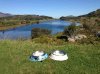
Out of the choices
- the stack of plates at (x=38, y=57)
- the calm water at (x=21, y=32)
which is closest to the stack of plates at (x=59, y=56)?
the stack of plates at (x=38, y=57)

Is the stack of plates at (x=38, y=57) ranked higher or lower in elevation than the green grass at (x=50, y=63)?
higher

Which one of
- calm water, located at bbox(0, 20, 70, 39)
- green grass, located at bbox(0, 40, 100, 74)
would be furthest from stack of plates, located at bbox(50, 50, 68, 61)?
calm water, located at bbox(0, 20, 70, 39)

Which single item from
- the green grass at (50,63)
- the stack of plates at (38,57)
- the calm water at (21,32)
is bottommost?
the calm water at (21,32)

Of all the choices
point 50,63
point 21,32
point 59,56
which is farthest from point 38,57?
point 21,32

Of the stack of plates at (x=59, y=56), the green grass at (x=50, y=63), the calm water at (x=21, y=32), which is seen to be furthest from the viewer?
the calm water at (x=21, y=32)

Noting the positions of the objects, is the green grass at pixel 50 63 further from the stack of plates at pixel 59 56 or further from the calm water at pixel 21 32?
the calm water at pixel 21 32

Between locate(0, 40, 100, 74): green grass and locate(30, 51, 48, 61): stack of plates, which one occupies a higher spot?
locate(30, 51, 48, 61): stack of plates

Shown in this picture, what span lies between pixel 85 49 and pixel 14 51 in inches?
118

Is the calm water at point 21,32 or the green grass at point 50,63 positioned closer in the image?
the green grass at point 50,63

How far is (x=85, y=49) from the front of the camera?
7.75 m

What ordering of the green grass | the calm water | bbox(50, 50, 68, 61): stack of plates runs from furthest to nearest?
the calm water, bbox(50, 50, 68, 61): stack of plates, the green grass

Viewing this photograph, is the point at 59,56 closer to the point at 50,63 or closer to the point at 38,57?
the point at 50,63

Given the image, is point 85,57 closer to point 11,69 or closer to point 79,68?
point 79,68

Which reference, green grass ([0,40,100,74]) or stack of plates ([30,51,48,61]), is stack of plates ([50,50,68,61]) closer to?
green grass ([0,40,100,74])
